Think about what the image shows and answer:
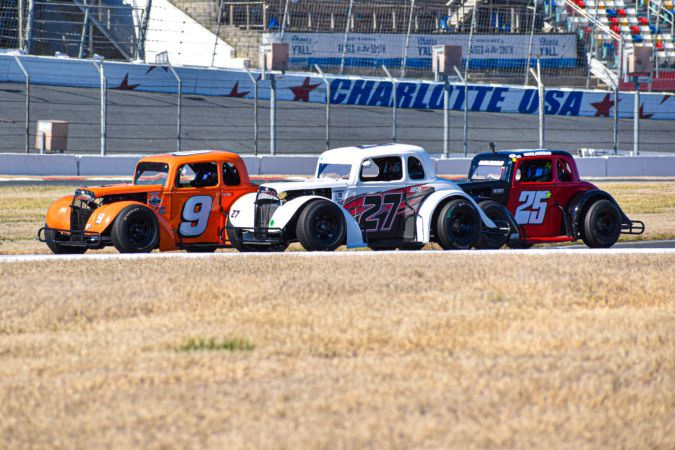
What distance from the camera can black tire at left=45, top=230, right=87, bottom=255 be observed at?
498 inches

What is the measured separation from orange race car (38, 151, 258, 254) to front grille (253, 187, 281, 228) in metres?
0.58

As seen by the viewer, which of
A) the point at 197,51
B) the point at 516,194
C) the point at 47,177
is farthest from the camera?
the point at 197,51

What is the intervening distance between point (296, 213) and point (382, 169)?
1.45 metres

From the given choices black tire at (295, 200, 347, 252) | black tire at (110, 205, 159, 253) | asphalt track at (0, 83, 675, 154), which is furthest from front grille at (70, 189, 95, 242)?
asphalt track at (0, 83, 675, 154)

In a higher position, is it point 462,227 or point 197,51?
point 197,51

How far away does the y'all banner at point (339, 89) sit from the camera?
29781 mm

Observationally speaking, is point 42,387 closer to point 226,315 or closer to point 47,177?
point 226,315

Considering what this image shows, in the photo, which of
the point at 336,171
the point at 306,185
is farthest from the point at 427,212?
the point at 306,185

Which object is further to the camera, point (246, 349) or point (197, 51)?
point (197, 51)

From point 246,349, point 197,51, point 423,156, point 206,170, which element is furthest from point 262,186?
point 197,51

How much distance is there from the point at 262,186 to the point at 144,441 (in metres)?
7.46

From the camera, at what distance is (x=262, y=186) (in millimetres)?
12453

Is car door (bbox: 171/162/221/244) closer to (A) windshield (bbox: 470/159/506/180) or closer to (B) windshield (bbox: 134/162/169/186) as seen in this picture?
(B) windshield (bbox: 134/162/169/186)

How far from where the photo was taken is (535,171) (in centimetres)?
1391
